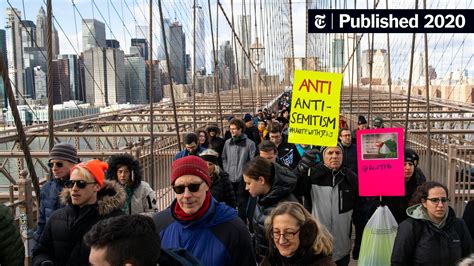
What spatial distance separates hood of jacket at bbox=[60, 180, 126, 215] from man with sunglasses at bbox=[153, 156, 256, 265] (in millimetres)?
474

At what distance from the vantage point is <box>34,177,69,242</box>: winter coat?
10.1 ft

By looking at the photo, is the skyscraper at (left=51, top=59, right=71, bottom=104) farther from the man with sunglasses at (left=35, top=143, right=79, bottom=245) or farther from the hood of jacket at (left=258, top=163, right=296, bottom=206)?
the hood of jacket at (left=258, top=163, right=296, bottom=206)

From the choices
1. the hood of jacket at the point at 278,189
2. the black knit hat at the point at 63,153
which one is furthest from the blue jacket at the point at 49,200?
the hood of jacket at the point at 278,189

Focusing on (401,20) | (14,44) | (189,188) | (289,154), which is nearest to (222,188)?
(189,188)

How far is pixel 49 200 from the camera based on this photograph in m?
3.15

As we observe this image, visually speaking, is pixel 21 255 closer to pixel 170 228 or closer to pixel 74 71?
pixel 170 228

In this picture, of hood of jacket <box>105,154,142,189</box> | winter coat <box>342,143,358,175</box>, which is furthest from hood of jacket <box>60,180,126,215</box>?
winter coat <box>342,143,358,175</box>

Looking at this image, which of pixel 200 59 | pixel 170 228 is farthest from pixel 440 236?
pixel 200 59

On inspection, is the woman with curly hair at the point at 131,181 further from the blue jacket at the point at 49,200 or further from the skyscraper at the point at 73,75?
the skyscraper at the point at 73,75

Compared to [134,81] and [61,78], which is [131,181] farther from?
[134,81]

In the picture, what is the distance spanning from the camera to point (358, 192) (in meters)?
3.73

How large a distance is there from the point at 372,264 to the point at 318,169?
733mm

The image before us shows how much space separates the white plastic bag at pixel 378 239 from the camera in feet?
10.9

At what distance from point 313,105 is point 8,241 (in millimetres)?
3412
